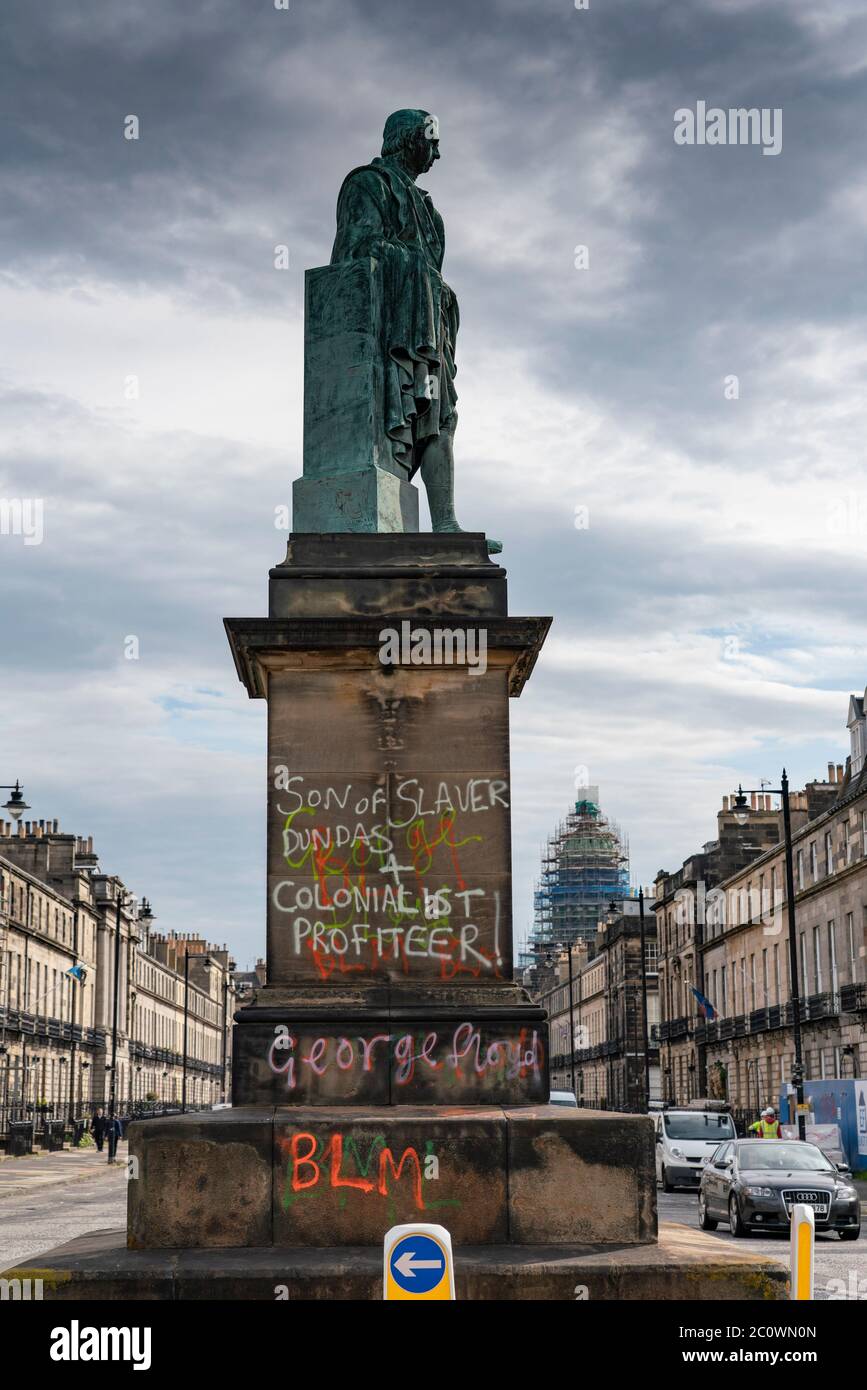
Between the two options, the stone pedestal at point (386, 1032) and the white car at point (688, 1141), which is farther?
the white car at point (688, 1141)

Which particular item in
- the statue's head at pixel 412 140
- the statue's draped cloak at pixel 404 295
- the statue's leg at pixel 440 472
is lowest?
the statue's leg at pixel 440 472

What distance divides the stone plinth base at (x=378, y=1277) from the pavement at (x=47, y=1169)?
27.4 m

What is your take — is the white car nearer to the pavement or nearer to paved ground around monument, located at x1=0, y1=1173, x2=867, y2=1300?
paved ground around monument, located at x1=0, y1=1173, x2=867, y2=1300

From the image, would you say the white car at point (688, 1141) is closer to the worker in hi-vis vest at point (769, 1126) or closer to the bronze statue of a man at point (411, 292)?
the worker in hi-vis vest at point (769, 1126)

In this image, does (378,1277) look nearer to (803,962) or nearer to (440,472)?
(440,472)

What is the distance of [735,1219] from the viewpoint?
21672 millimetres

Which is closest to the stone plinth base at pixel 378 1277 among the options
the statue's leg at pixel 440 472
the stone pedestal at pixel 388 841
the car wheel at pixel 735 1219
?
the stone pedestal at pixel 388 841

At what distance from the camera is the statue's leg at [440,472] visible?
1063 centimetres

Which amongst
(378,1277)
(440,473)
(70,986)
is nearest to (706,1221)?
(440,473)

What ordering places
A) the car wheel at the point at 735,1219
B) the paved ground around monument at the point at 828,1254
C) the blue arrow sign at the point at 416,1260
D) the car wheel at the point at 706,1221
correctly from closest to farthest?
1. the blue arrow sign at the point at 416,1260
2. the paved ground around monument at the point at 828,1254
3. the car wheel at the point at 735,1219
4. the car wheel at the point at 706,1221

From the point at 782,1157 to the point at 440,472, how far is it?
1580 centimetres

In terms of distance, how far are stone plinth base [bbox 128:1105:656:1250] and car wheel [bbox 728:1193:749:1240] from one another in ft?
47.0

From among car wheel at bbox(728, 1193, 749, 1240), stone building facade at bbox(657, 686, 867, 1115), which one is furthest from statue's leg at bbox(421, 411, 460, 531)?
stone building facade at bbox(657, 686, 867, 1115)
